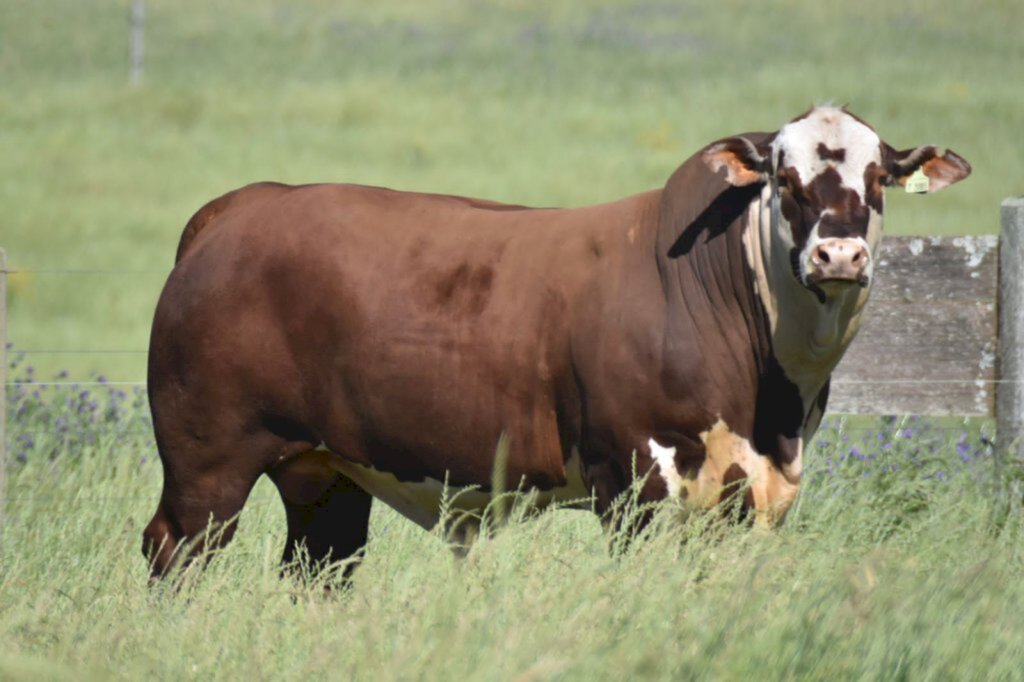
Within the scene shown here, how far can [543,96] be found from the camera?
28031 mm

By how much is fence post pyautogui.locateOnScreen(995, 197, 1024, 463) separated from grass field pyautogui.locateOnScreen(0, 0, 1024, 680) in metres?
0.24

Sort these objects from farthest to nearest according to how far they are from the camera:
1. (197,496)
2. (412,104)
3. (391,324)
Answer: (412,104), (197,496), (391,324)

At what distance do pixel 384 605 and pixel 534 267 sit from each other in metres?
1.46

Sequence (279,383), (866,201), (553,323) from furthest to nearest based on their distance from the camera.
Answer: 1. (279,383)
2. (553,323)
3. (866,201)

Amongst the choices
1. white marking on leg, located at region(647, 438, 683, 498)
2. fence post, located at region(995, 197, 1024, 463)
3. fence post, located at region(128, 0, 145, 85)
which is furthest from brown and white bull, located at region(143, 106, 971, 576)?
Answer: fence post, located at region(128, 0, 145, 85)

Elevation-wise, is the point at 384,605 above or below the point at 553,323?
below

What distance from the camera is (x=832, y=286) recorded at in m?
4.51

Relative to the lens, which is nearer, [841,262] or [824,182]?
[841,262]

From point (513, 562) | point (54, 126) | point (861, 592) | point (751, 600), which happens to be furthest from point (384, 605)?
point (54, 126)

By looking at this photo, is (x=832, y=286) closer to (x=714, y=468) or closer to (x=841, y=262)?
(x=841, y=262)

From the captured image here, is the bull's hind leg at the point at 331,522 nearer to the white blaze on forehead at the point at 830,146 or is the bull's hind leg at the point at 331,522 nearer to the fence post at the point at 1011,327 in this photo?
the white blaze on forehead at the point at 830,146

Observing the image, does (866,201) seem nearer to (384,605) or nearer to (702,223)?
(702,223)

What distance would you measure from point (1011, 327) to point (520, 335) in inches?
98.2

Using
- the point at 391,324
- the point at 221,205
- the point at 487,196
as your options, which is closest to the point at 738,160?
the point at 391,324
